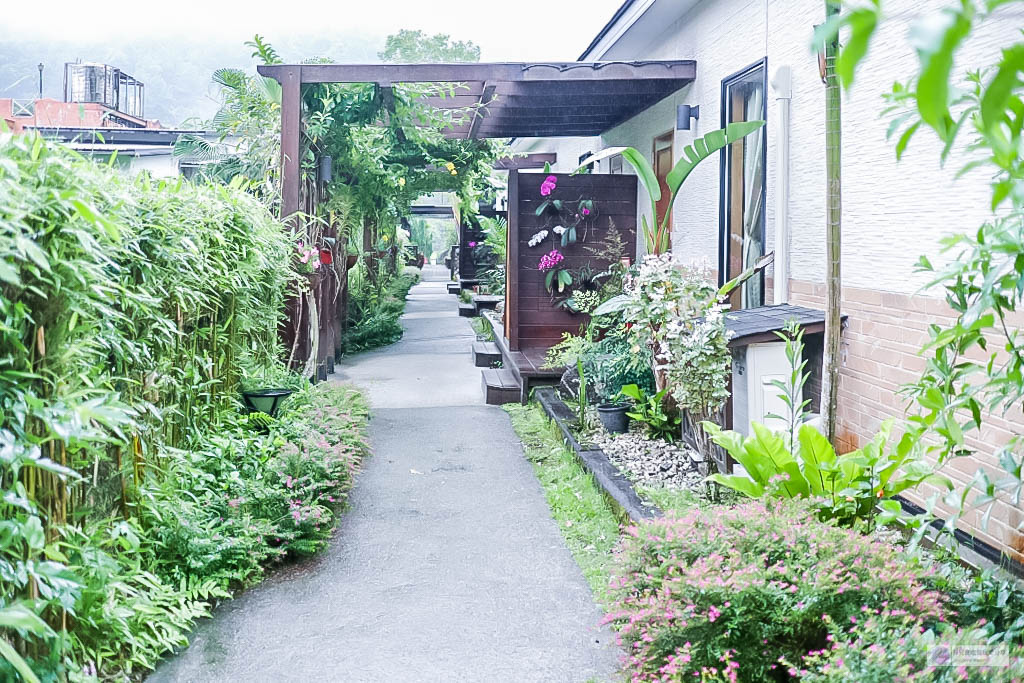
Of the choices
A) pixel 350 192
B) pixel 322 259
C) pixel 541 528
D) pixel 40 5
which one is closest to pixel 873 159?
pixel 541 528

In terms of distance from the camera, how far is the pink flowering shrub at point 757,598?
2.98 m

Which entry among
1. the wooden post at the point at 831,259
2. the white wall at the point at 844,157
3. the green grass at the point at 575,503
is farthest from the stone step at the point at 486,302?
the wooden post at the point at 831,259

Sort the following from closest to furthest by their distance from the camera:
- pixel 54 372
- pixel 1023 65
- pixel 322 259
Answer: pixel 1023 65 → pixel 54 372 → pixel 322 259

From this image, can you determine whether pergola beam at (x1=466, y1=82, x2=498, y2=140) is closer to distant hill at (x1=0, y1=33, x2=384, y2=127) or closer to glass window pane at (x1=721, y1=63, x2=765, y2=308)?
glass window pane at (x1=721, y1=63, x2=765, y2=308)

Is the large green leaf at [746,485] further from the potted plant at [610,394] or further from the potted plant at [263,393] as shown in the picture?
the potted plant at [263,393]

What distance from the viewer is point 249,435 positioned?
5.96m

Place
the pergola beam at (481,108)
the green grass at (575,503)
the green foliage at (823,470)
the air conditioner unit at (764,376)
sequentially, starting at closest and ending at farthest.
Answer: the green foliage at (823,470), the green grass at (575,503), the air conditioner unit at (764,376), the pergola beam at (481,108)

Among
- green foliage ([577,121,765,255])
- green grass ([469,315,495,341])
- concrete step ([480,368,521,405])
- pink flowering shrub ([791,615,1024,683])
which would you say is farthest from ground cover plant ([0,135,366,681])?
green grass ([469,315,495,341])

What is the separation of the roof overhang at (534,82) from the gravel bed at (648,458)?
10.8 ft

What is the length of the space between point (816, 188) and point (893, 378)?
161 centimetres

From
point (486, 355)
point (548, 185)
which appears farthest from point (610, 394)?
point (486, 355)

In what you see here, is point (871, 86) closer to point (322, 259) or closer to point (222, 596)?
point (222, 596)

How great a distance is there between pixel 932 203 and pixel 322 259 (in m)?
6.95

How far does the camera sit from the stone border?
16.4 ft
